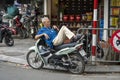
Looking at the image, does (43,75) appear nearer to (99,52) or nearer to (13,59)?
(99,52)

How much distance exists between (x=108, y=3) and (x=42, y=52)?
5.84 metres

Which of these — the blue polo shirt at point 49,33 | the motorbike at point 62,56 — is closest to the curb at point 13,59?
the motorbike at point 62,56

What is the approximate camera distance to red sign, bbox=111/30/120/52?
12634 mm

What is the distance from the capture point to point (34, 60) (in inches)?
507

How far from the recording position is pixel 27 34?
2102 cm

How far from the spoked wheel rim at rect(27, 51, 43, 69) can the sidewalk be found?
14.4 inches

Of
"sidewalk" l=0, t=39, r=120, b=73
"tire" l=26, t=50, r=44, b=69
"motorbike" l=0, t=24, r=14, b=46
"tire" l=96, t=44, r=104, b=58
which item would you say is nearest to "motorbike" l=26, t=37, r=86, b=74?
"tire" l=26, t=50, r=44, b=69

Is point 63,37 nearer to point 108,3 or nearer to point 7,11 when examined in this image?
point 108,3

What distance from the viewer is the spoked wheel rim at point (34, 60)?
42.0ft

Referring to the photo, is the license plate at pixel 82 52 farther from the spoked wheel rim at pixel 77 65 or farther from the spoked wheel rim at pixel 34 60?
the spoked wheel rim at pixel 34 60

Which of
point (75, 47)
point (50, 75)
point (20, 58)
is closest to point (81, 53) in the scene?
point (75, 47)

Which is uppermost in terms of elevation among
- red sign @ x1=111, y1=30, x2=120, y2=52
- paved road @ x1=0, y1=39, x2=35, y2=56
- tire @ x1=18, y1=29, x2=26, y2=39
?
red sign @ x1=111, y1=30, x2=120, y2=52

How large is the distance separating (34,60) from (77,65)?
149cm

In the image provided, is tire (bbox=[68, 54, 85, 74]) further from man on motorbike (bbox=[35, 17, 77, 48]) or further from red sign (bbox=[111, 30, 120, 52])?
red sign (bbox=[111, 30, 120, 52])
